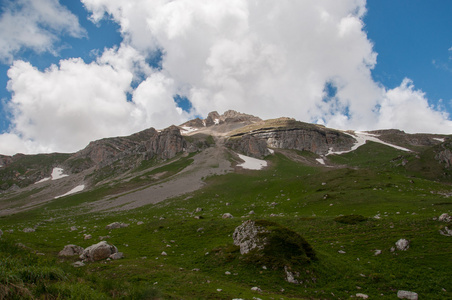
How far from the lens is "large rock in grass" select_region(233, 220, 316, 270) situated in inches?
696

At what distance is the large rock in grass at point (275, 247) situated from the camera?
17672 millimetres

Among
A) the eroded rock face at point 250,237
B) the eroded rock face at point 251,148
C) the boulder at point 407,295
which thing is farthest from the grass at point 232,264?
the eroded rock face at point 251,148

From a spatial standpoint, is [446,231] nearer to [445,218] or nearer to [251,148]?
[445,218]

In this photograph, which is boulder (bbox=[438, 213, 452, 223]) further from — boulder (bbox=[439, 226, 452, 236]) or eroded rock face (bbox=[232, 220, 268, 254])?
eroded rock face (bbox=[232, 220, 268, 254])

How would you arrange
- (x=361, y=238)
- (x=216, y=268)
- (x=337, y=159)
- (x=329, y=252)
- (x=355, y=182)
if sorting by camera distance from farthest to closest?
(x=337, y=159), (x=355, y=182), (x=361, y=238), (x=329, y=252), (x=216, y=268)

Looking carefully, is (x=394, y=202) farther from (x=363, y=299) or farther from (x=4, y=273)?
(x=4, y=273)

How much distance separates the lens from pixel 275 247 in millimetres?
18828

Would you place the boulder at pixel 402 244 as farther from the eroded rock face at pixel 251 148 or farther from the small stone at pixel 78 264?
the eroded rock face at pixel 251 148

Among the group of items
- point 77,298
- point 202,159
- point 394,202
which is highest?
point 202,159

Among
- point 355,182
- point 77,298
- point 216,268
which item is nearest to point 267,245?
point 216,268

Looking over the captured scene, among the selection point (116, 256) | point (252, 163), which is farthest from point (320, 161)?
point (116, 256)

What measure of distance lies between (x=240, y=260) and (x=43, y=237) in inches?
1280

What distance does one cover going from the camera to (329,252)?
20.7 m

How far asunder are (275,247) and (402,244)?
11.2 m
